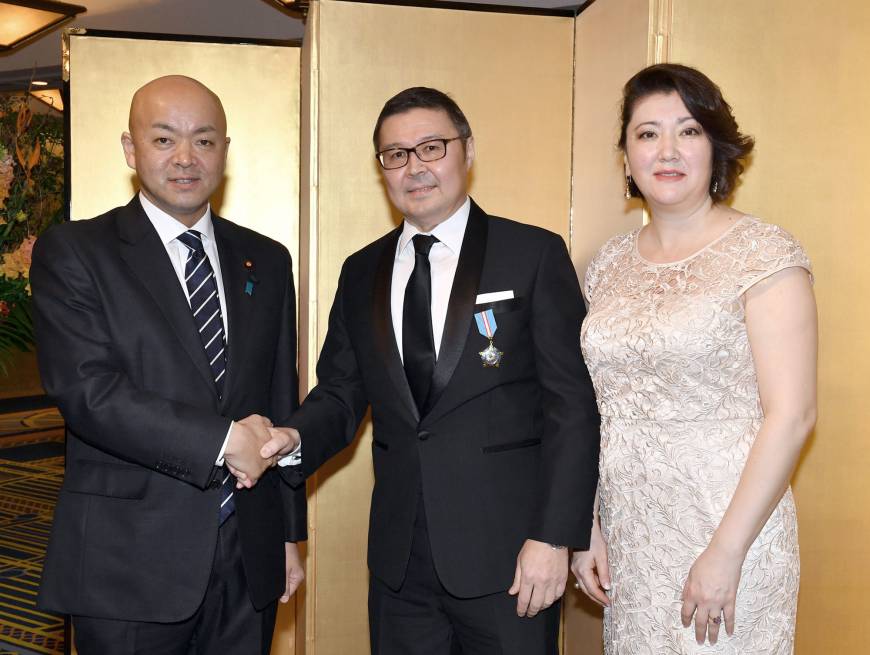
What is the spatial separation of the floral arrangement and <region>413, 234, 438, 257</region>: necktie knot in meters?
1.04

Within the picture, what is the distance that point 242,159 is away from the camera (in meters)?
3.42

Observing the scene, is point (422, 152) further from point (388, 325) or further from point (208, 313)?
point (208, 313)

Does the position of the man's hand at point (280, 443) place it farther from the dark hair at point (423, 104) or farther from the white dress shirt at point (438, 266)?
the dark hair at point (423, 104)

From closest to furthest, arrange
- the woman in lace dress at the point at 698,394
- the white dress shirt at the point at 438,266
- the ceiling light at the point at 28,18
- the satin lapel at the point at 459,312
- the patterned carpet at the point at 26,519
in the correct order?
the woman in lace dress at the point at 698,394 < the satin lapel at the point at 459,312 < the white dress shirt at the point at 438,266 < the patterned carpet at the point at 26,519 < the ceiling light at the point at 28,18

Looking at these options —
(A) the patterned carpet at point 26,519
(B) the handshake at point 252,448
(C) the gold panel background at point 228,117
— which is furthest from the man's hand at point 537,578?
(A) the patterned carpet at point 26,519

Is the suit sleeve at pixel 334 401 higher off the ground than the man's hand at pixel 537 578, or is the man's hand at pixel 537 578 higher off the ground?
the suit sleeve at pixel 334 401

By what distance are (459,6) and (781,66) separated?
114 centimetres

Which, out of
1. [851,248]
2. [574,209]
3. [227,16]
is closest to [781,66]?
[851,248]

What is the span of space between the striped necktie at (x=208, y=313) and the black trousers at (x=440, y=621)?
457mm

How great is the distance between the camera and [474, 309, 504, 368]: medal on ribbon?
2.14 metres

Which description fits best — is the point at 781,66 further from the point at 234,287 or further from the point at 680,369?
the point at 234,287

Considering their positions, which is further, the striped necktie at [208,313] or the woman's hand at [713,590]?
the striped necktie at [208,313]

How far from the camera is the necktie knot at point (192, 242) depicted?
2246 mm

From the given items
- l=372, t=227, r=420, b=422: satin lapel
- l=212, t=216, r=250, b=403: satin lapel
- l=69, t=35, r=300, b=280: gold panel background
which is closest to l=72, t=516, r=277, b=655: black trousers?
l=212, t=216, r=250, b=403: satin lapel
